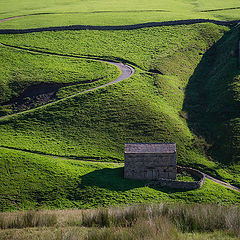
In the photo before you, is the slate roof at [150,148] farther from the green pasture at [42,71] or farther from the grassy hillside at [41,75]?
the green pasture at [42,71]

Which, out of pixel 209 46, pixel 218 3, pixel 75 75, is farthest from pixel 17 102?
pixel 218 3

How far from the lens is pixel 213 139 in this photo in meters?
54.3

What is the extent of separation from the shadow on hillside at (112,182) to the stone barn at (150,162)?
1062mm

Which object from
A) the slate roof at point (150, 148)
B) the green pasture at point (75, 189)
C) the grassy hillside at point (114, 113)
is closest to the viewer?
the green pasture at point (75, 189)

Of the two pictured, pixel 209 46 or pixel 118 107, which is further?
pixel 209 46

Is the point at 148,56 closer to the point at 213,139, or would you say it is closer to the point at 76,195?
the point at 213,139

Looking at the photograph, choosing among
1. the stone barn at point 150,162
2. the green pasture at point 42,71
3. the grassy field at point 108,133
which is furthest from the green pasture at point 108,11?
the stone barn at point 150,162

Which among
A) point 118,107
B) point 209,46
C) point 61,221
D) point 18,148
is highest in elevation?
point 209,46

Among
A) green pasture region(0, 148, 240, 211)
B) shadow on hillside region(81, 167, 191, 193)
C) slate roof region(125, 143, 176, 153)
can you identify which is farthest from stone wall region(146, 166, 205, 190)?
slate roof region(125, 143, 176, 153)

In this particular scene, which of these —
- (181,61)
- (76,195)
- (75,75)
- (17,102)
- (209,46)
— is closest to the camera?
(76,195)

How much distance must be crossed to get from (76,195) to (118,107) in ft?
72.2

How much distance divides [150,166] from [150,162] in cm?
49

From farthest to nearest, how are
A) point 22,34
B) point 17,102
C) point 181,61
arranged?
point 22,34 < point 181,61 < point 17,102

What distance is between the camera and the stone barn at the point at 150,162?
1743 inches
